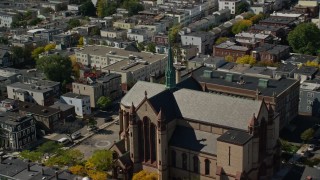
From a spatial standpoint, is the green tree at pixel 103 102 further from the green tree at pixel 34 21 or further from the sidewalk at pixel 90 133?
the green tree at pixel 34 21

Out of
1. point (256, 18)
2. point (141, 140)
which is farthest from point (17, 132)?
point (256, 18)

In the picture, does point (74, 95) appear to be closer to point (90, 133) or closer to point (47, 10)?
point (90, 133)

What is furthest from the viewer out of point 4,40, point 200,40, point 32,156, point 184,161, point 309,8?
point 309,8

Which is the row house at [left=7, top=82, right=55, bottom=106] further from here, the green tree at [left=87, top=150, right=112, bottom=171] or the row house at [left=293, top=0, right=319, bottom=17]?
the row house at [left=293, top=0, right=319, bottom=17]

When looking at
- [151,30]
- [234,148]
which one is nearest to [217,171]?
[234,148]

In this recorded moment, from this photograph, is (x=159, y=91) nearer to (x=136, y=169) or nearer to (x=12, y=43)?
(x=136, y=169)

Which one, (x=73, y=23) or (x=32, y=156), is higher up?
(x=73, y=23)

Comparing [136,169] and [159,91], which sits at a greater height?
[159,91]

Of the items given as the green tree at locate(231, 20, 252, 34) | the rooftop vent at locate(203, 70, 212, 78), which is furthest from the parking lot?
the green tree at locate(231, 20, 252, 34)
